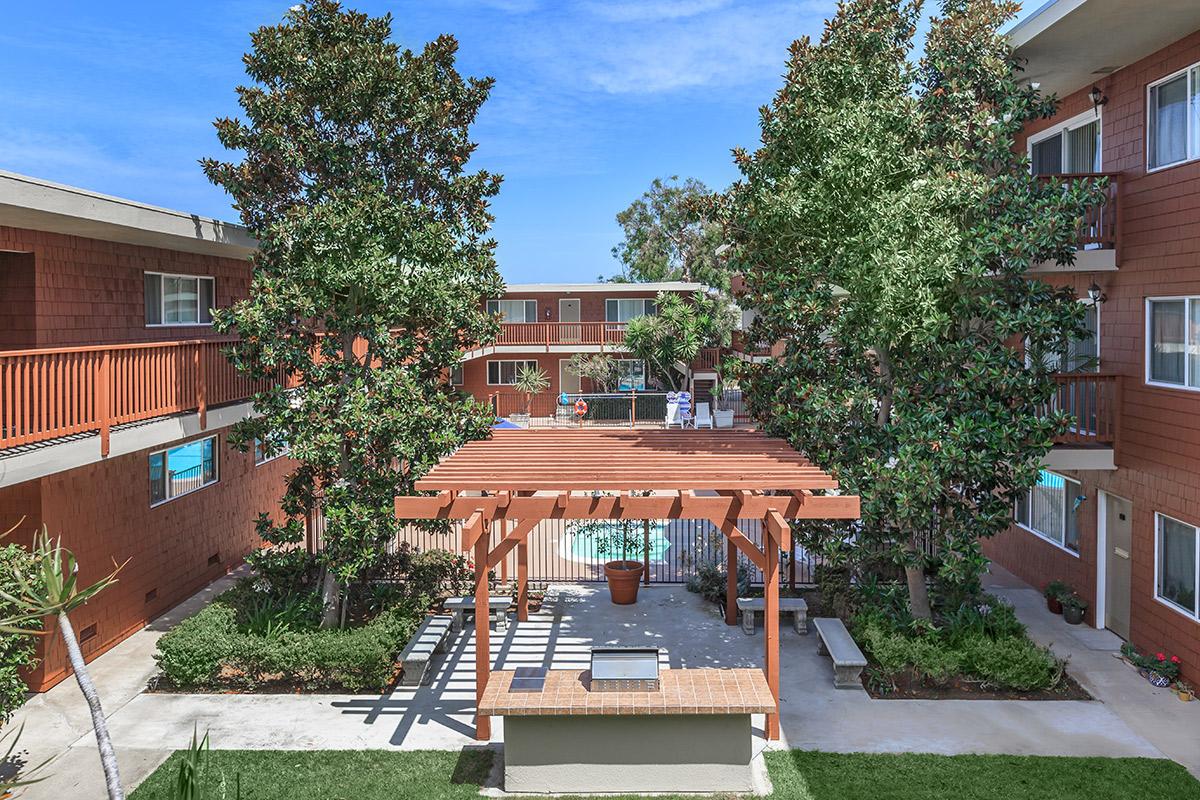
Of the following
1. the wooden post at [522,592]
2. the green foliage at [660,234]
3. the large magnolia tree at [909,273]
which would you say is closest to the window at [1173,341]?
the large magnolia tree at [909,273]

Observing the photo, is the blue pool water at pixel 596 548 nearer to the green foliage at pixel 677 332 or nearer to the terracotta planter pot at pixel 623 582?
the terracotta planter pot at pixel 623 582

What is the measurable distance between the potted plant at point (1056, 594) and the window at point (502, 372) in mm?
29633

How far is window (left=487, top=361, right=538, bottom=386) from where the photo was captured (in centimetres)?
4291

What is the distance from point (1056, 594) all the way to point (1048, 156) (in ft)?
25.8

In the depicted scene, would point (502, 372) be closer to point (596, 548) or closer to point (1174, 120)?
point (596, 548)

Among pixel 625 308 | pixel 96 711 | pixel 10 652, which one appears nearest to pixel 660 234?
pixel 625 308

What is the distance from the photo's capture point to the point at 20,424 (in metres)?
9.90

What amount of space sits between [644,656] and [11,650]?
6.80 m

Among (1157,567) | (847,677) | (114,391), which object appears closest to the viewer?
(114,391)

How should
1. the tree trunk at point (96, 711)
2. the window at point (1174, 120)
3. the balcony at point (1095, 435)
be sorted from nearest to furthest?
the tree trunk at point (96, 711) → the window at point (1174, 120) → the balcony at point (1095, 435)

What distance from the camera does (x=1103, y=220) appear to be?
14320mm

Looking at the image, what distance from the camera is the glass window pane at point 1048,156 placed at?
16469mm

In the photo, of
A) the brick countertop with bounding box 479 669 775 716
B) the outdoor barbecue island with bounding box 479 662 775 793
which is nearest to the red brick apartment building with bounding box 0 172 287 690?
the brick countertop with bounding box 479 669 775 716

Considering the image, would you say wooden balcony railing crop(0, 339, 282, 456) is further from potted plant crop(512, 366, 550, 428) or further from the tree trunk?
potted plant crop(512, 366, 550, 428)
